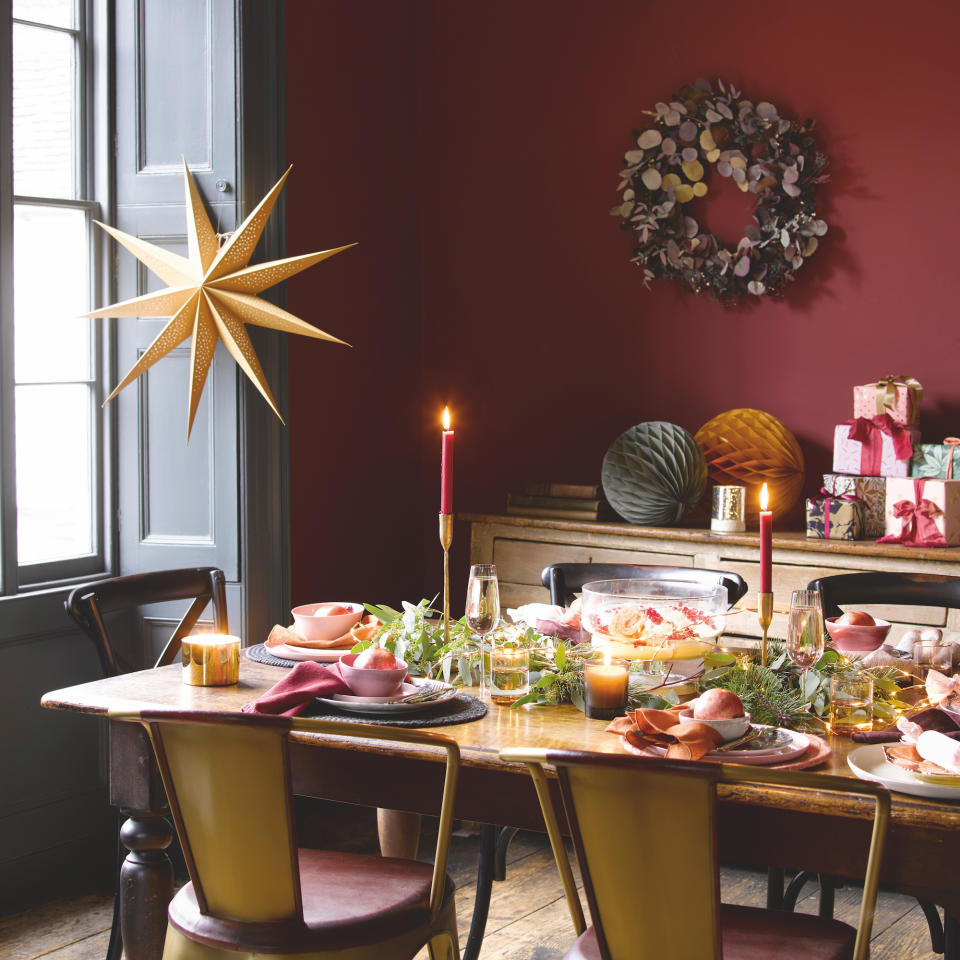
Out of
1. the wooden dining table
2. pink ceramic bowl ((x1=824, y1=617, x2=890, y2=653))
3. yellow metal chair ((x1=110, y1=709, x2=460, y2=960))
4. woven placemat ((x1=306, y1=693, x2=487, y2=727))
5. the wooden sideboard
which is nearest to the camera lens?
the wooden dining table

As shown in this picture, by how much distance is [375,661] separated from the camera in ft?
6.05

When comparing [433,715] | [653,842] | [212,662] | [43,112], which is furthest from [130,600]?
[653,842]

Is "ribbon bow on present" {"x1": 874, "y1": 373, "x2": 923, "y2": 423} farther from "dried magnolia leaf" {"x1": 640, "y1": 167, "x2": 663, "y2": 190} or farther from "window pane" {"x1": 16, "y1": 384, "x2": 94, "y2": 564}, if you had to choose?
"window pane" {"x1": 16, "y1": 384, "x2": 94, "y2": 564}

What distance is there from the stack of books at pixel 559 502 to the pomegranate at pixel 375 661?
168cm

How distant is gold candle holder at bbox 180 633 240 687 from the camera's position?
6.54 feet

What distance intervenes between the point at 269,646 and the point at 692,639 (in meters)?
0.82

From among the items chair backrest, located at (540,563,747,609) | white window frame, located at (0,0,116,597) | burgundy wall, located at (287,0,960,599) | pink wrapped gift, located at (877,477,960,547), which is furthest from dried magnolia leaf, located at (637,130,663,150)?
white window frame, located at (0,0,116,597)

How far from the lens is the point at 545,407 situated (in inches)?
155

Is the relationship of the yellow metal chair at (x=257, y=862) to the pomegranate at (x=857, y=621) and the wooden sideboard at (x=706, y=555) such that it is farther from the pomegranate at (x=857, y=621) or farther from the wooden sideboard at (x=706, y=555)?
the wooden sideboard at (x=706, y=555)

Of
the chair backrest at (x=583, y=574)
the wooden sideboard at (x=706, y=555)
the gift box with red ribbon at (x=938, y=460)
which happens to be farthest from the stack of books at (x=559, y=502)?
the gift box with red ribbon at (x=938, y=460)

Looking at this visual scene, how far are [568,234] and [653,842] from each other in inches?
111

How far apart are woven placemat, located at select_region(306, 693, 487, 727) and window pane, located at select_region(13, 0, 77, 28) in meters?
2.18

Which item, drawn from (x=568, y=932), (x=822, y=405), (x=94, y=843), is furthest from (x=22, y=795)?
(x=822, y=405)

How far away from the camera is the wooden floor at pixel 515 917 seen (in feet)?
8.59
